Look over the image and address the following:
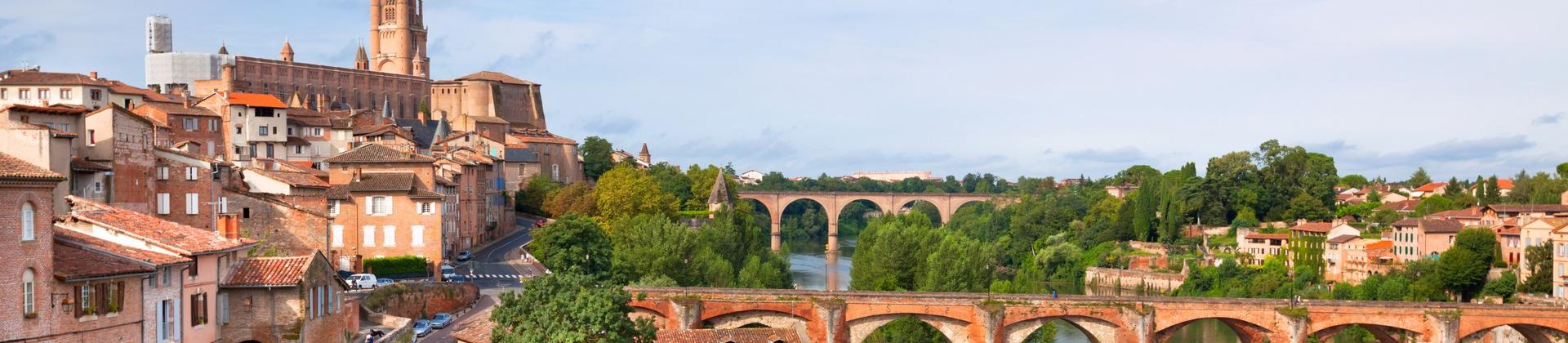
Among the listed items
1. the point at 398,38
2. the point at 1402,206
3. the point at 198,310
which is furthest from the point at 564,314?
the point at 398,38

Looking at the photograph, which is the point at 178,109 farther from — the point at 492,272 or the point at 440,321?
the point at 440,321

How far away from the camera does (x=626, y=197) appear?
64.6 metres

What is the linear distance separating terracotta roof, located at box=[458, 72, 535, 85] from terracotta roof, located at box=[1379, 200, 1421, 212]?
5052 cm

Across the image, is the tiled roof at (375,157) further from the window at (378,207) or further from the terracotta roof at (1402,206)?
the terracotta roof at (1402,206)

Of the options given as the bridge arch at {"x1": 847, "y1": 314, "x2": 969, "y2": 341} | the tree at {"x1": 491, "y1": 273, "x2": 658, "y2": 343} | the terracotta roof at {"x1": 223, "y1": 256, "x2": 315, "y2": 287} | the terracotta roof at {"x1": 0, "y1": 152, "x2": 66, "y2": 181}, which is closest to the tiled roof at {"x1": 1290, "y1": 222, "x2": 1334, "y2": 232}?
the bridge arch at {"x1": 847, "y1": 314, "x2": 969, "y2": 341}

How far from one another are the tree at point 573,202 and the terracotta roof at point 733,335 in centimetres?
2904

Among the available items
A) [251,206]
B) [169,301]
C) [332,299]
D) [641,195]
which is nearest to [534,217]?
[641,195]

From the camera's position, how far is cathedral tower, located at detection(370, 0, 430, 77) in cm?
10856

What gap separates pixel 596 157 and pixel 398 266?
43.1 meters

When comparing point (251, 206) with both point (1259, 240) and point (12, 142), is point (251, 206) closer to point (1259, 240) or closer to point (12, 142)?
point (12, 142)

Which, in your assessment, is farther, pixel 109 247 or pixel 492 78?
pixel 492 78

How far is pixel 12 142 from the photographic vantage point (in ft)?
96.2

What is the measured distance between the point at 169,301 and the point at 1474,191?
77618 mm

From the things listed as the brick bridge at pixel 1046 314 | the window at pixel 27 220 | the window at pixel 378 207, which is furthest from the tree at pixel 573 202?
the window at pixel 27 220
